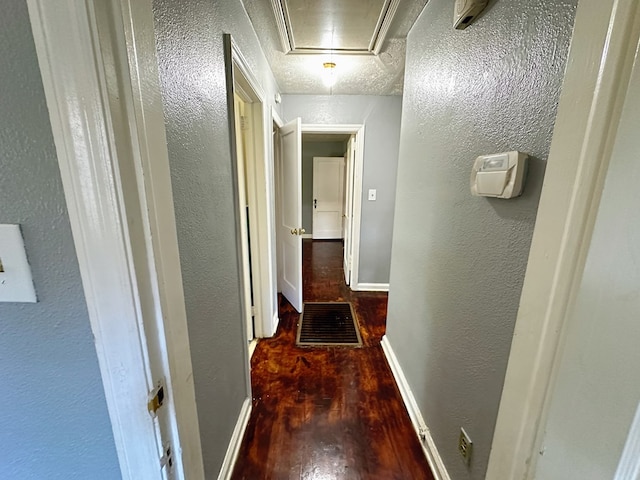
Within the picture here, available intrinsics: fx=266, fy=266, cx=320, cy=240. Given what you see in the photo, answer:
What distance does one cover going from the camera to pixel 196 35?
889mm

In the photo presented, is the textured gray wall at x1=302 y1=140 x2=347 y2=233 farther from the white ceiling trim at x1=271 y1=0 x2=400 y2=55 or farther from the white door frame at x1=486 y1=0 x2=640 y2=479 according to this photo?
the white door frame at x1=486 y1=0 x2=640 y2=479

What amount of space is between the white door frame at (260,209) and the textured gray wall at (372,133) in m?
1.01

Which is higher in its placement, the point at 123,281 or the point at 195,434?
the point at 123,281

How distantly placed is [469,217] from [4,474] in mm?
1380

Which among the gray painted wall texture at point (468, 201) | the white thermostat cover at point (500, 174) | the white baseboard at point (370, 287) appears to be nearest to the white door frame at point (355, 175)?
the white baseboard at point (370, 287)

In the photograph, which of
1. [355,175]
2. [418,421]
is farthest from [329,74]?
[418,421]

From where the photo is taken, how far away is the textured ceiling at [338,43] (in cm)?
143

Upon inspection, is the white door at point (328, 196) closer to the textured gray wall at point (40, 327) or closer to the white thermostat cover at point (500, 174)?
the white thermostat cover at point (500, 174)

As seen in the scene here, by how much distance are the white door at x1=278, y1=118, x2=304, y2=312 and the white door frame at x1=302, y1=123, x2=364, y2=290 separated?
0.57 meters

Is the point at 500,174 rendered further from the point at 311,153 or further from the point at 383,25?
the point at 311,153

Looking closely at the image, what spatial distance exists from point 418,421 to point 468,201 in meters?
1.22

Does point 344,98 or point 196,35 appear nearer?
point 196,35

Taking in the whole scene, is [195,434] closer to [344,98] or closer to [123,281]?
[123,281]

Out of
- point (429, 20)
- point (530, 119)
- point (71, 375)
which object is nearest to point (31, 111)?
point (71, 375)
